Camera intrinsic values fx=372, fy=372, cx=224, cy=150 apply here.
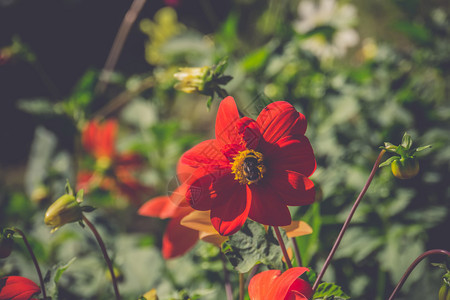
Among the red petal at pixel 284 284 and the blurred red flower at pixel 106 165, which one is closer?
the red petal at pixel 284 284

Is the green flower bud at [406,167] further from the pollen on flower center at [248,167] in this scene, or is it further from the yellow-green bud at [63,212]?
the yellow-green bud at [63,212]

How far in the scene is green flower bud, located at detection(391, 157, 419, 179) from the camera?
0.30 meters

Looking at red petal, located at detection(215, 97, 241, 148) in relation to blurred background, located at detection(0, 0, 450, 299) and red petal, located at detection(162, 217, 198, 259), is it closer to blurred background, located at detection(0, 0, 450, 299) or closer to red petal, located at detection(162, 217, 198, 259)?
blurred background, located at detection(0, 0, 450, 299)

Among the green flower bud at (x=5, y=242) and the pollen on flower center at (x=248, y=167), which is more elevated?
the pollen on flower center at (x=248, y=167)

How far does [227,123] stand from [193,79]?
0.27ft

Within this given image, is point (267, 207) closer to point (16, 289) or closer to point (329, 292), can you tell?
point (329, 292)

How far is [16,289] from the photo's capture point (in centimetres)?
34

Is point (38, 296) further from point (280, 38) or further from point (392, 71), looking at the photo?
point (392, 71)

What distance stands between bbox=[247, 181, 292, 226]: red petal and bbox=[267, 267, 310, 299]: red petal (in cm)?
4

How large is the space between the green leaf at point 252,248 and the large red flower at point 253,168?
4 cm

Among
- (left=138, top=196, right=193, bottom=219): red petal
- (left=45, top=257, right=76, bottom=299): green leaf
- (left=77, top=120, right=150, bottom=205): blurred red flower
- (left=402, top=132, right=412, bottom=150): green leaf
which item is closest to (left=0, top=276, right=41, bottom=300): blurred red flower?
(left=45, top=257, right=76, bottom=299): green leaf

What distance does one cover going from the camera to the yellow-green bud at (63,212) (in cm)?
34

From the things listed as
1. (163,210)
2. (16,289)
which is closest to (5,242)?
(16,289)

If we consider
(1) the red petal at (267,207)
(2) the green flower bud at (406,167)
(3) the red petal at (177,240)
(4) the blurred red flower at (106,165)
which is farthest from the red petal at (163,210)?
(4) the blurred red flower at (106,165)
